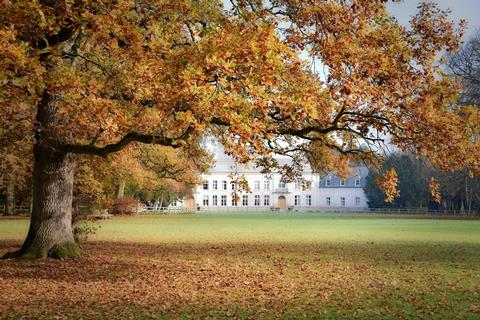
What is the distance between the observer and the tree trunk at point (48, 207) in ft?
49.8

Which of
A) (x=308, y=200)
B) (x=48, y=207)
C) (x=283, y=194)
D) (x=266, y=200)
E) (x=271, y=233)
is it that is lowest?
(x=271, y=233)

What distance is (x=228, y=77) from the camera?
390 inches

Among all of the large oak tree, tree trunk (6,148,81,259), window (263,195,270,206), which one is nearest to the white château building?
window (263,195,270,206)

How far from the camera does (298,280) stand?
12289 millimetres

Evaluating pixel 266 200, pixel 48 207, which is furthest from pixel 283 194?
pixel 48 207

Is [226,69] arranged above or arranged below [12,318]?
above

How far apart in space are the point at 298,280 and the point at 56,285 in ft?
15.3

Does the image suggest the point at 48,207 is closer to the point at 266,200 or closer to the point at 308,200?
the point at 266,200

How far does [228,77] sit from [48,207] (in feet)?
24.5

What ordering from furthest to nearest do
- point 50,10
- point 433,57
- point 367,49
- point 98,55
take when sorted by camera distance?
point 98,55 < point 433,57 < point 367,49 < point 50,10

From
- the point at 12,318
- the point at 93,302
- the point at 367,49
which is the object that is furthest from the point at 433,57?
the point at 12,318

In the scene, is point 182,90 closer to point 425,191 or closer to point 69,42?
point 69,42

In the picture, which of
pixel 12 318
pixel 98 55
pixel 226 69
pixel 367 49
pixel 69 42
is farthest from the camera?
pixel 69 42

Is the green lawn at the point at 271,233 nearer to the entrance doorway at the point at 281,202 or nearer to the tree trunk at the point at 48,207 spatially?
the tree trunk at the point at 48,207
